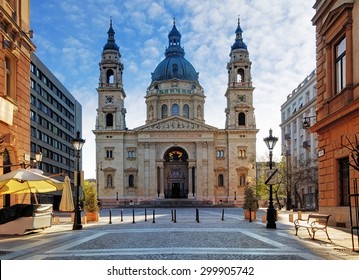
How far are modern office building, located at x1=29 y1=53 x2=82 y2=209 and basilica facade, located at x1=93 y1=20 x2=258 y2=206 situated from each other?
6840 millimetres

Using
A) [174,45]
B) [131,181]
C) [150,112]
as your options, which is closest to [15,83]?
[131,181]

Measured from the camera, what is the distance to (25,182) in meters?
18.5

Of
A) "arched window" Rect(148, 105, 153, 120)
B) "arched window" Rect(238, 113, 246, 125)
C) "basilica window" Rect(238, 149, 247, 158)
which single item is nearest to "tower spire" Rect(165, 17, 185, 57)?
"arched window" Rect(148, 105, 153, 120)

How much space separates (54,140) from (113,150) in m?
10.2

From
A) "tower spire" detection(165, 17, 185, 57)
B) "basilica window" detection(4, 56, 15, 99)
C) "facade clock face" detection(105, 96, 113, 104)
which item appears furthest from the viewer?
"tower spire" detection(165, 17, 185, 57)

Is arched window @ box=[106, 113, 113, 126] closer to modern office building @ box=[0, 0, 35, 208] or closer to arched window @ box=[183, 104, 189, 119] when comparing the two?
arched window @ box=[183, 104, 189, 119]

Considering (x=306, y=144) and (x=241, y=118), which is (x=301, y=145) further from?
(x=241, y=118)

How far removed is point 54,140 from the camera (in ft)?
254

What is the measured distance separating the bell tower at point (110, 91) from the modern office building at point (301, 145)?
93.9 feet

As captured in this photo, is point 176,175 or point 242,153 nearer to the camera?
point 242,153

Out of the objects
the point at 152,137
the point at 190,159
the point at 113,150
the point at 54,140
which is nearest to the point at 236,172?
the point at 190,159

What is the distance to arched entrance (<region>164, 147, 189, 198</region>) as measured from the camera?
8381 cm

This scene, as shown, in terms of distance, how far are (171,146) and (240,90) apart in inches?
623

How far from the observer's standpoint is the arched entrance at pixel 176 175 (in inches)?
3300
